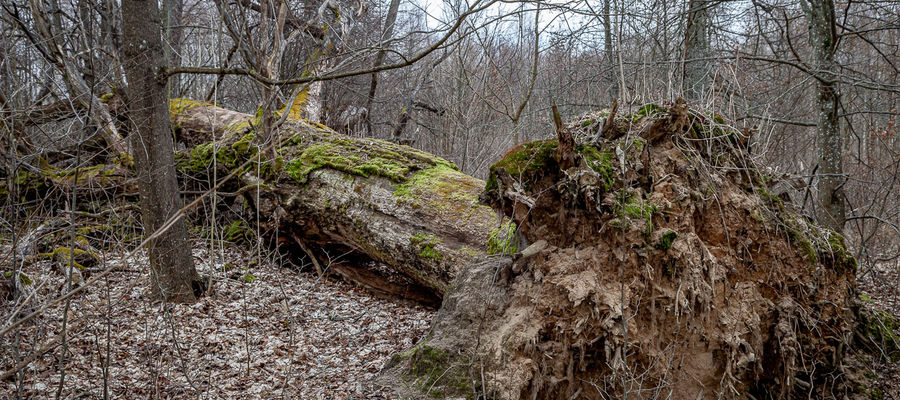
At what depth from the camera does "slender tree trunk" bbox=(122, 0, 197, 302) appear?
15.0 feet

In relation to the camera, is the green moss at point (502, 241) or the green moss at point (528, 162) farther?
the green moss at point (502, 241)

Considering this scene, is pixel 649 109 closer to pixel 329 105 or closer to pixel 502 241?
pixel 502 241

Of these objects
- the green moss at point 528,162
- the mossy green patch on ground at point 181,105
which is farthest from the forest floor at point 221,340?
the mossy green patch on ground at point 181,105

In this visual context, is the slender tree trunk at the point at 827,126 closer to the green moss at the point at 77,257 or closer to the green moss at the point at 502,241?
the green moss at the point at 502,241

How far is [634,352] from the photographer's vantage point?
340cm

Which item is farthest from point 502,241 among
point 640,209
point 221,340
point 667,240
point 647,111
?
point 221,340

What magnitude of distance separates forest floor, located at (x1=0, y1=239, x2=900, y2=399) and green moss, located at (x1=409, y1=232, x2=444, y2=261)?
0.71 metres

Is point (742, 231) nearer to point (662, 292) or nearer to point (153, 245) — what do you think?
point (662, 292)

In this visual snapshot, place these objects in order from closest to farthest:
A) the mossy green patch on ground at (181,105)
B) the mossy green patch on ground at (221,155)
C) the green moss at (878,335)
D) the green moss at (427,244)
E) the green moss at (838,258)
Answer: the green moss at (838,258), the green moss at (878,335), the green moss at (427,244), the mossy green patch on ground at (221,155), the mossy green patch on ground at (181,105)

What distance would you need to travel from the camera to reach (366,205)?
18.9 ft

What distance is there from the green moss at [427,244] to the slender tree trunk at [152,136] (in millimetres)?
2243

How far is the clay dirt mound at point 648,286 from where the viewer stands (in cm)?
347

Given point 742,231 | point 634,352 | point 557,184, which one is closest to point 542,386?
point 634,352

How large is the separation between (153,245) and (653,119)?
14.6 feet
